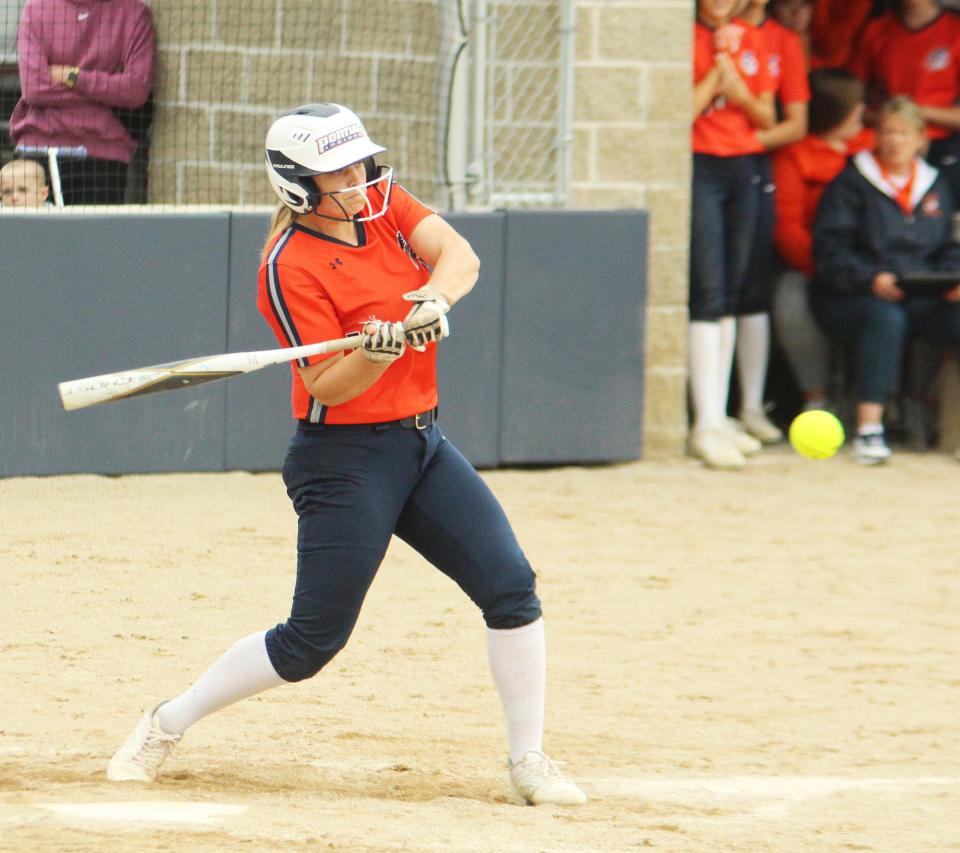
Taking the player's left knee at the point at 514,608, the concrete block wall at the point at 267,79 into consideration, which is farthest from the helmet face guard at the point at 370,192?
the concrete block wall at the point at 267,79

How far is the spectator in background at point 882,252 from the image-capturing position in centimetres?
899

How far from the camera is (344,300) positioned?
401 centimetres

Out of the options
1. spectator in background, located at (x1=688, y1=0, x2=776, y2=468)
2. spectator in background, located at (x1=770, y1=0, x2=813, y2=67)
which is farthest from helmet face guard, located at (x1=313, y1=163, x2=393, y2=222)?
spectator in background, located at (x1=770, y1=0, x2=813, y2=67)

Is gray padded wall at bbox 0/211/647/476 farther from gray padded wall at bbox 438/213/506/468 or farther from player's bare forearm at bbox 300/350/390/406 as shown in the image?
player's bare forearm at bbox 300/350/390/406

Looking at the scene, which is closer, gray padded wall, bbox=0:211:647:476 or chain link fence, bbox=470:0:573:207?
gray padded wall, bbox=0:211:647:476

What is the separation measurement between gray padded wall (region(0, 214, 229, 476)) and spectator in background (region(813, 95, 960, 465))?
3.42m

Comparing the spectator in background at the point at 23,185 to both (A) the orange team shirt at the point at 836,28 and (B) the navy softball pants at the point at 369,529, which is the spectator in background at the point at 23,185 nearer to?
(B) the navy softball pants at the point at 369,529

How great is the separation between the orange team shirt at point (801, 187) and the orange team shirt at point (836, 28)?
0.90m

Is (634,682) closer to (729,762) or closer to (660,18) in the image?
(729,762)

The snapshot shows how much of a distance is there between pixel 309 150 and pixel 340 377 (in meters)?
0.55

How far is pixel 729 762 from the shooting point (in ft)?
15.3

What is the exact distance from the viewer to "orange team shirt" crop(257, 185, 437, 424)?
13.0ft

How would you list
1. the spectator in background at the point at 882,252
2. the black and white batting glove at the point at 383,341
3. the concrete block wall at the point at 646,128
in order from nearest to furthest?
1. the black and white batting glove at the point at 383,341
2. the concrete block wall at the point at 646,128
3. the spectator in background at the point at 882,252

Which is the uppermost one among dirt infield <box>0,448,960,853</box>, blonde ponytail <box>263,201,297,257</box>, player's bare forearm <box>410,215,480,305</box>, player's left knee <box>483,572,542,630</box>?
blonde ponytail <box>263,201,297,257</box>
